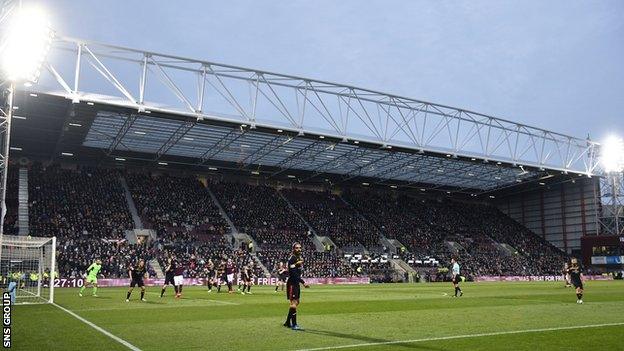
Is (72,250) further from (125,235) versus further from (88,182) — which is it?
(88,182)

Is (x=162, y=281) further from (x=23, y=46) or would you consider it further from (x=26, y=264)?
(x=23, y=46)

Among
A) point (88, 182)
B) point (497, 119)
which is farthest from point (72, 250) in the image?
point (497, 119)

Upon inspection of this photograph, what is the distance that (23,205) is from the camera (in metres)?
47.9

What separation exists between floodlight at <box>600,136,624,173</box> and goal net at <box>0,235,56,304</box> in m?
65.8

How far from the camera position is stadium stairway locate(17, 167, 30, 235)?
45.8 m

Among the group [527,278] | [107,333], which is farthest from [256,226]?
[107,333]

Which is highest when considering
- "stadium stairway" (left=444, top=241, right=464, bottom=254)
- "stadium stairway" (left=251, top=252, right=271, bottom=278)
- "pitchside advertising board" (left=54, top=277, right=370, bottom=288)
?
"stadium stairway" (left=444, top=241, right=464, bottom=254)

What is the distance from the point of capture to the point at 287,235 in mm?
59812

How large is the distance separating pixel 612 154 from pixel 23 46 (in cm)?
6921

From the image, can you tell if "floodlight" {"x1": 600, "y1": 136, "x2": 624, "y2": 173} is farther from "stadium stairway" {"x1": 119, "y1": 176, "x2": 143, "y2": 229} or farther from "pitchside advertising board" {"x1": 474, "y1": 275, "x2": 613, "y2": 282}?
"stadium stairway" {"x1": 119, "y1": 176, "x2": 143, "y2": 229}

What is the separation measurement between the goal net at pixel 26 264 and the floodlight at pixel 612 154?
216 feet

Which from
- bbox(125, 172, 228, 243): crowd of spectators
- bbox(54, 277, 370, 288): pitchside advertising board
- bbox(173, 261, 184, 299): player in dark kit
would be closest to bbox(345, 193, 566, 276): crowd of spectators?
bbox(54, 277, 370, 288): pitchside advertising board

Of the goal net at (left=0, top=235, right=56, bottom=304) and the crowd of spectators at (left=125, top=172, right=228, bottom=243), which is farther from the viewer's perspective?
the crowd of spectators at (left=125, top=172, right=228, bottom=243)

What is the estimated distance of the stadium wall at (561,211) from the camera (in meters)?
76.1
